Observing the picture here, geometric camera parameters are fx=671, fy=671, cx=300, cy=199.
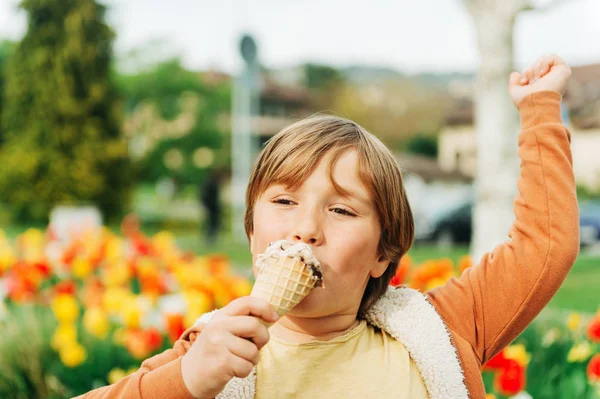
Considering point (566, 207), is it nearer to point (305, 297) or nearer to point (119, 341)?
Result: point (305, 297)

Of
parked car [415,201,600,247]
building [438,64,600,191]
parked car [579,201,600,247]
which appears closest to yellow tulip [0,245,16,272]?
parked car [415,201,600,247]

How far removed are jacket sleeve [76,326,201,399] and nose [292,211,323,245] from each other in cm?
35

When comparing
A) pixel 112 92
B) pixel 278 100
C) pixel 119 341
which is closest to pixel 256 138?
pixel 278 100

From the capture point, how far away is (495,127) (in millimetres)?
5383

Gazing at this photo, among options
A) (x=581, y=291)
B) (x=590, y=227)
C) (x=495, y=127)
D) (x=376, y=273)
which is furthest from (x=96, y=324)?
(x=590, y=227)

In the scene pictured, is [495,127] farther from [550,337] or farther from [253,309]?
[253,309]

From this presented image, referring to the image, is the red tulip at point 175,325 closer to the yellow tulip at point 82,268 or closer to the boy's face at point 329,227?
the boy's face at point 329,227

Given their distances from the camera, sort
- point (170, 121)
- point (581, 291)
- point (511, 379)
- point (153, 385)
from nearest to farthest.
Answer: point (153, 385) → point (511, 379) → point (581, 291) → point (170, 121)

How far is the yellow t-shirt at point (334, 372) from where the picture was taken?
59.6 inches

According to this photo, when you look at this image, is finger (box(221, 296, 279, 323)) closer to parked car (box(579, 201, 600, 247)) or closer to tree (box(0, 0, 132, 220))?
parked car (box(579, 201, 600, 247))

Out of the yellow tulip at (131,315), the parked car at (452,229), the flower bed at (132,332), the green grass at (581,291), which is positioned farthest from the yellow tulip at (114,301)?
the parked car at (452,229)

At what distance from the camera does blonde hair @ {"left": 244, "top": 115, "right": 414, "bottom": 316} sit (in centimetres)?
157

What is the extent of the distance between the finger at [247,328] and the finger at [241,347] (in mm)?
10

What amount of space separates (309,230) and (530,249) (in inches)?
23.6
